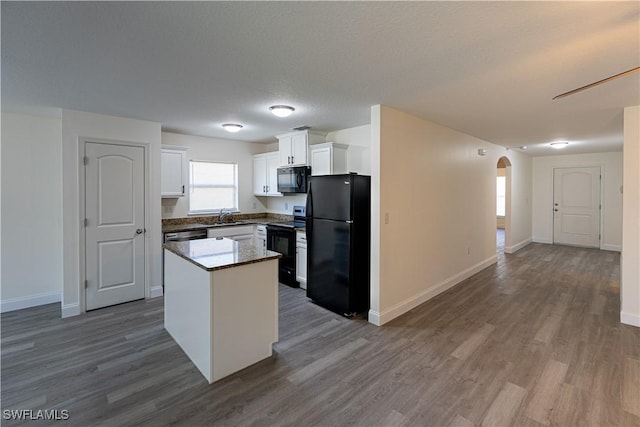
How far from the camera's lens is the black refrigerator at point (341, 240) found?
350 cm

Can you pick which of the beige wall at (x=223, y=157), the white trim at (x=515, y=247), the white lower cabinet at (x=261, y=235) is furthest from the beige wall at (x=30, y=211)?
the white trim at (x=515, y=247)

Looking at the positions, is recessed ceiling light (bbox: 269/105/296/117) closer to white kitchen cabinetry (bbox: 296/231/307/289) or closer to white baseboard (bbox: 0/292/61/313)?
white kitchen cabinetry (bbox: 296/231/307/289)

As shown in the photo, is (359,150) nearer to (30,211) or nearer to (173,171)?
(173,171)

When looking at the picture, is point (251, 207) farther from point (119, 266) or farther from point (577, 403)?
point (577, 403)

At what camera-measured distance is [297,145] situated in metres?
4.81

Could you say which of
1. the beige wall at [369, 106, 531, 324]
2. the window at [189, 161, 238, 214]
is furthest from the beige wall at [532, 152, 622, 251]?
the window at [189, 161, 238, 214]

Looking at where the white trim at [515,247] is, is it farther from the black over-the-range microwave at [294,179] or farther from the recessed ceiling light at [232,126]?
the recessed ceiling light at [232,126]

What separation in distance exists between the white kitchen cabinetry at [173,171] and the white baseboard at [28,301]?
1873mm

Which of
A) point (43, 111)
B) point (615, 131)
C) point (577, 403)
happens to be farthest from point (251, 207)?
point (615, 131)

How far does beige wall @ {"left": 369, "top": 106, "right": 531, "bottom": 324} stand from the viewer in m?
3.39

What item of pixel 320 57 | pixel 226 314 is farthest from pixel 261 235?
pixel 320 57

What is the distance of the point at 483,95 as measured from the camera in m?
2.95

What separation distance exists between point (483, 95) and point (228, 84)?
237 cm

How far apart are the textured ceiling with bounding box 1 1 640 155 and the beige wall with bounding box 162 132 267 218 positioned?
145 centimetres
